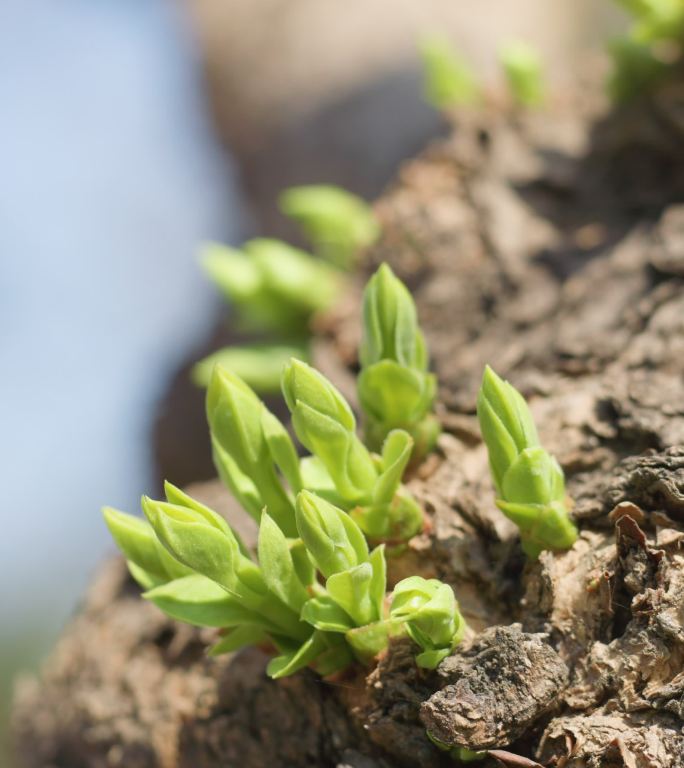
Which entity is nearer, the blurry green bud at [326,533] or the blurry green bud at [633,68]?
the blurry green bud at [326,533]

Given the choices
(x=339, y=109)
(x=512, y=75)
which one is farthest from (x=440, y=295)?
(x=339, y=109)

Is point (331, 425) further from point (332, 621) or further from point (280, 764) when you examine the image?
point (280, 764)

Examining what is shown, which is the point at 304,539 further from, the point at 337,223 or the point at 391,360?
the point at 337,223

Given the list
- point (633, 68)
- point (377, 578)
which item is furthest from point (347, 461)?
point (633, 68)

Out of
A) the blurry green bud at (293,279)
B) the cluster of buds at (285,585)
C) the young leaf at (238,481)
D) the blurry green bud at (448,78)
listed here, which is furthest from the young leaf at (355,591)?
the blurry green bud at (448,78)

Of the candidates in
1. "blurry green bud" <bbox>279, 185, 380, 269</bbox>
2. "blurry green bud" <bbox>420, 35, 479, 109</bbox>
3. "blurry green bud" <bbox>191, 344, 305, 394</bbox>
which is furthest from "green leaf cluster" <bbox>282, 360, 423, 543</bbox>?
"blurry green bud" <bbox>420, 35, 479, 109</bbox>

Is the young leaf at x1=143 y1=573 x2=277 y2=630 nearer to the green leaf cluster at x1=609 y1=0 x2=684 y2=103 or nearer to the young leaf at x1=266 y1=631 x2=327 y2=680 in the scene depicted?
the young leaf at x1=266 y1=631 x2=327 y2=680

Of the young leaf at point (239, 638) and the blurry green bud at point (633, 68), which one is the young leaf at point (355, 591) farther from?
the blurry green bud at point (633, 68)

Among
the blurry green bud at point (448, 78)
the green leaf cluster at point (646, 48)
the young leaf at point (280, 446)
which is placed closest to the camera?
the young leaf at point (280, 446)
